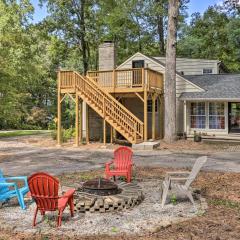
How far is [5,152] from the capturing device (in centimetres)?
1608

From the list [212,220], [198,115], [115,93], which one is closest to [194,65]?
[198,115]

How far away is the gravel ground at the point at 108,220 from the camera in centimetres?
546

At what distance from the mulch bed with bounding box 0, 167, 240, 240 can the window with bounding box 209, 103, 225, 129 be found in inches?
428

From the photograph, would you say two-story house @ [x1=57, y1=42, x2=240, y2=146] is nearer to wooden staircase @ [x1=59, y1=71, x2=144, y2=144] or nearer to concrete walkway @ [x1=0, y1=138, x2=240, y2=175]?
wooden staircase @ [x1=59, y1=71, x2=144, y2=144]

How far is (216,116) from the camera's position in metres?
20.0

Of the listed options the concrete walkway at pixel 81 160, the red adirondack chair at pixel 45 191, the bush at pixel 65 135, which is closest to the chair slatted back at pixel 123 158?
the concrete walkway at pixel 81 160

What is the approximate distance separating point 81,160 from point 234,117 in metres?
11.0

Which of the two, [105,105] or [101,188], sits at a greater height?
[105,105]

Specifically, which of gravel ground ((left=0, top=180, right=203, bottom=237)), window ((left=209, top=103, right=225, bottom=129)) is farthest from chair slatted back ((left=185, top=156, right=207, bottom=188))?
window ((left=209, top=103, right=225, bottom=129))

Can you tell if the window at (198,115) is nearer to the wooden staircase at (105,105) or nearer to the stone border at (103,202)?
the wooden staircase at (105,105)

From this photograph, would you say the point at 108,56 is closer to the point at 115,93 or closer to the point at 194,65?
the point at 115,93

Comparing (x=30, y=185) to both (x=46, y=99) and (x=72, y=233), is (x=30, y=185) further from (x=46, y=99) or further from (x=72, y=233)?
(x=46, y=99)

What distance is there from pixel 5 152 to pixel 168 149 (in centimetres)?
740

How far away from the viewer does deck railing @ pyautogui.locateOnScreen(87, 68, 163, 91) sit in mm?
17953
